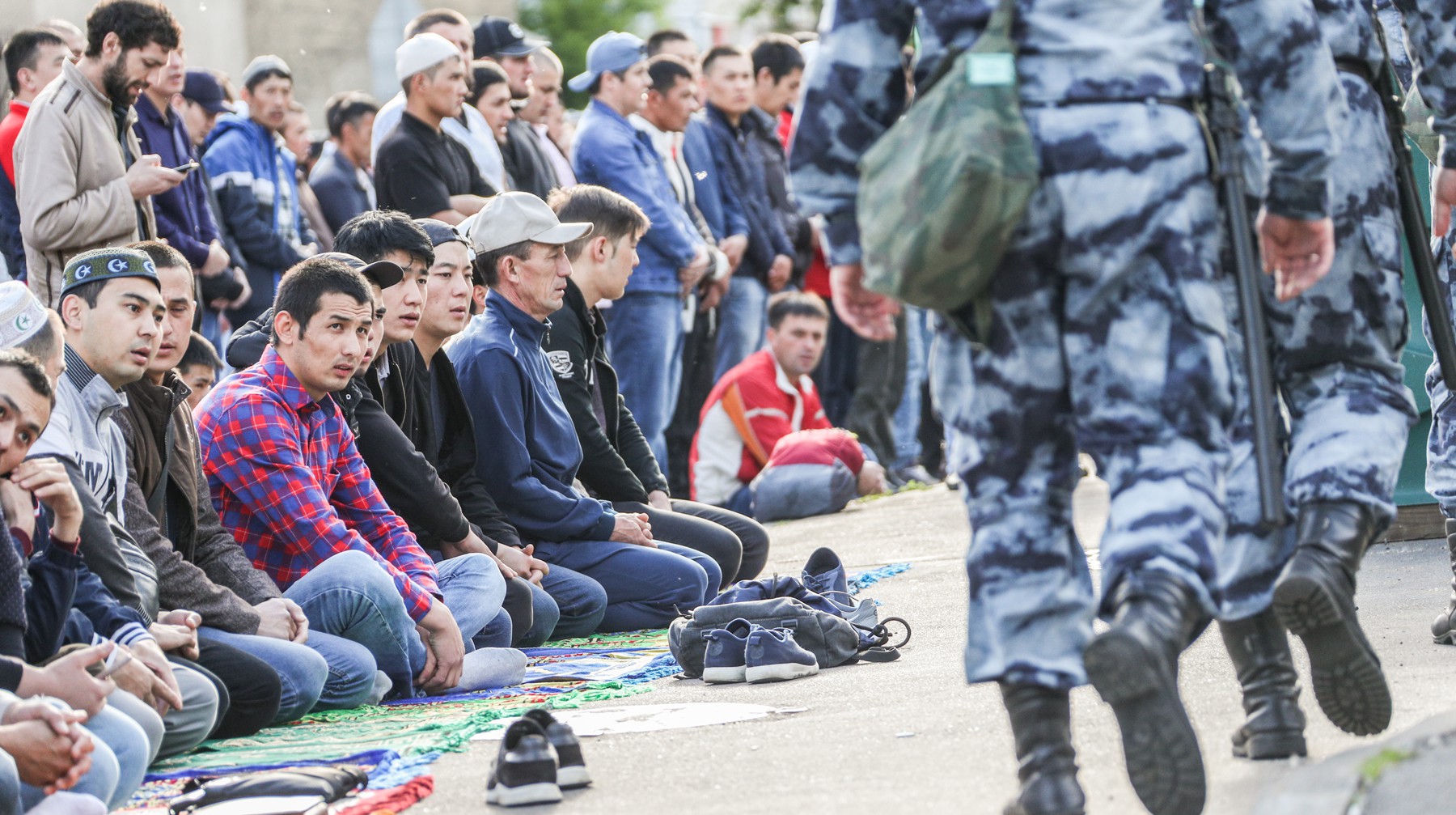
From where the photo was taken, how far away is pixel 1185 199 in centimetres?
316

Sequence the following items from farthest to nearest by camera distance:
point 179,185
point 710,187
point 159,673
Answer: point 710,187 < point 179,185 < point 159,673

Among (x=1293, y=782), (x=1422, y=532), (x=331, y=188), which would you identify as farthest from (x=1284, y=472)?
(x=331, y=188)

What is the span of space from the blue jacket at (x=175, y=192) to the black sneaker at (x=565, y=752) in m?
4.63

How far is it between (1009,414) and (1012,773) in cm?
73

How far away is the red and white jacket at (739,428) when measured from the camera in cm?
1009

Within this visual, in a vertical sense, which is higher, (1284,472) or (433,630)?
(1284,472)

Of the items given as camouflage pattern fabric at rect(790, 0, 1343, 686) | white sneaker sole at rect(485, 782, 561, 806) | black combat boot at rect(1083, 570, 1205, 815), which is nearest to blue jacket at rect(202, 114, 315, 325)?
white sneaker sole at rect(485, 782, 561, 806)

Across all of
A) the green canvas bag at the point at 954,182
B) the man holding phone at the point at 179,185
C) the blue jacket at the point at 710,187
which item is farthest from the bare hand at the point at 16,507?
the blue jacket at the point at 710,187

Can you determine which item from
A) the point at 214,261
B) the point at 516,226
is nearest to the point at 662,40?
the point at 214,261

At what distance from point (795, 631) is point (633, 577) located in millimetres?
1467

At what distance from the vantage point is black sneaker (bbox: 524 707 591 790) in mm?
3756

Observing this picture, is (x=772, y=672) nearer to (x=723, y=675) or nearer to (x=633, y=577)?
(x=723, y=675)

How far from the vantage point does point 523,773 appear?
362cm

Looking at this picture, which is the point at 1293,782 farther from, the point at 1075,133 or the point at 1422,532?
the point at 1422,532
